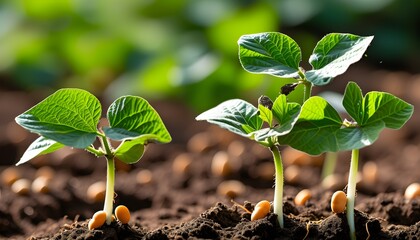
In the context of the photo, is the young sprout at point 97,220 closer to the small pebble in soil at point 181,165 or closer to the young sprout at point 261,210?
the young sprout at point 261,210

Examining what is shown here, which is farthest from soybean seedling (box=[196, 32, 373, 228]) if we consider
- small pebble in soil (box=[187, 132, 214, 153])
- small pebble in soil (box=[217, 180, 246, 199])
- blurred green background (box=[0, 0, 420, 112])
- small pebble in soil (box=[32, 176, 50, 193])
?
blurred green background (box=[0, 0, 420, 112])

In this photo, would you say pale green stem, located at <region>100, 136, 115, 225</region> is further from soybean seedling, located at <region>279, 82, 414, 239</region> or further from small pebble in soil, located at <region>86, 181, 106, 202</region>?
small pebble in soil, located at <region>86, 181, 106, 202</region>

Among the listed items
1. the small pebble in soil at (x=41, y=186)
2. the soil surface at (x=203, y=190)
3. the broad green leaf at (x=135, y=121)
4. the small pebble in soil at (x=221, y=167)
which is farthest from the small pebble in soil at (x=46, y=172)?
the broad green leaf at (x=135, y=121)

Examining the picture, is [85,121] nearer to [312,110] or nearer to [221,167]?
[312,110]

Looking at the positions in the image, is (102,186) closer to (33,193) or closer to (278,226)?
(33,193)

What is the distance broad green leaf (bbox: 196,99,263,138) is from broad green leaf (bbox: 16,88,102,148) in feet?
0.52

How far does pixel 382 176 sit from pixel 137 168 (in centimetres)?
71

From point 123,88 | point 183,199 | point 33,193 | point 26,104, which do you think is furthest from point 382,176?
point 26,104

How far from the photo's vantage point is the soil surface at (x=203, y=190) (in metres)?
1.23

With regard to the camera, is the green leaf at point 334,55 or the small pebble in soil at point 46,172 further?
the small pebble in soil at point 46,172

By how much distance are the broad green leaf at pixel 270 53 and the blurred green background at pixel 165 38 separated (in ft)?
5.83

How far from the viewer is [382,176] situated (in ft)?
7.19

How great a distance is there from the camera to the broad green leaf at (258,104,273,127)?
1145 mm

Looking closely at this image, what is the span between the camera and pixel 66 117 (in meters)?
1.15
